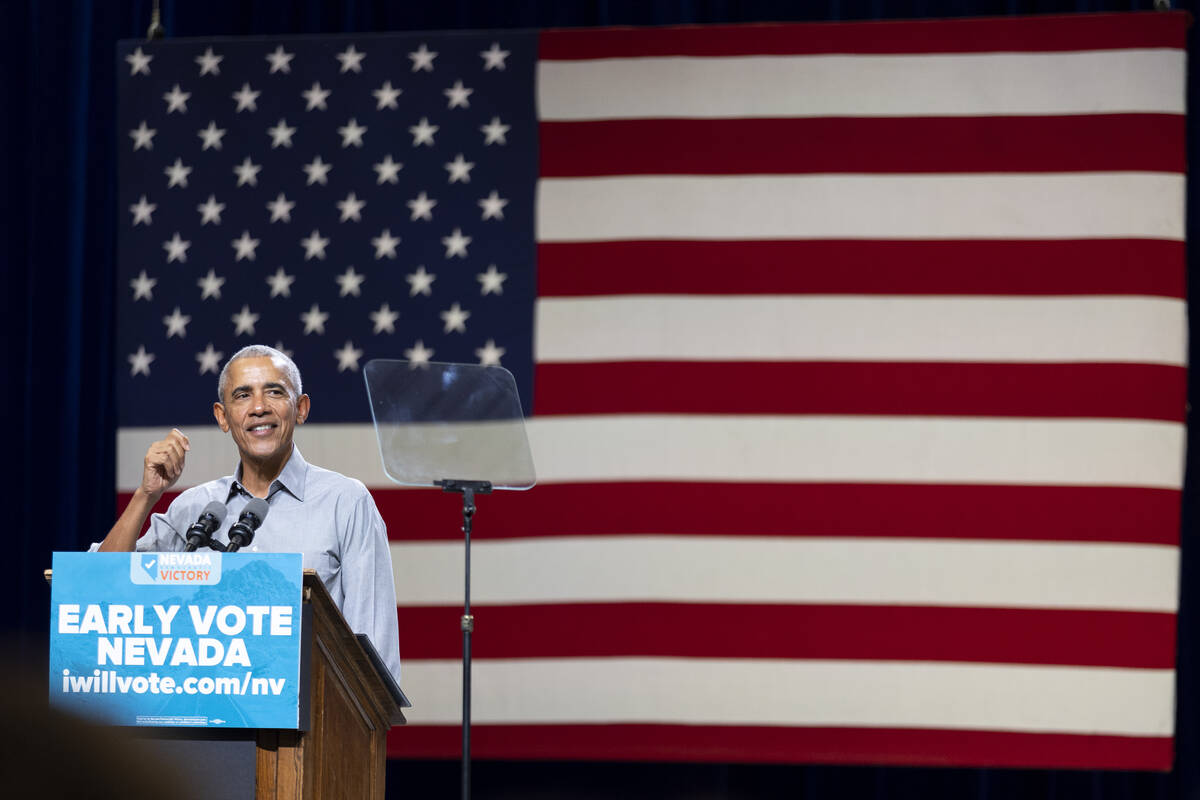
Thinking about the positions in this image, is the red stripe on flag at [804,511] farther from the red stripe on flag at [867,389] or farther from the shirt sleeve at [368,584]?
the shirt sleeve at [368,584]

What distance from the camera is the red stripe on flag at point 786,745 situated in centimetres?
347

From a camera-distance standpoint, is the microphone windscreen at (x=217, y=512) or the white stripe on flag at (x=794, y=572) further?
the white stripe on flag at (x=794, y=572)

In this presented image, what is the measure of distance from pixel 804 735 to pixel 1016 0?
223cm

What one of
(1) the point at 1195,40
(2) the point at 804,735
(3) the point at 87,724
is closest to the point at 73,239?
(2) the point at 804,735

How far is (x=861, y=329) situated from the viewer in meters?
3.63

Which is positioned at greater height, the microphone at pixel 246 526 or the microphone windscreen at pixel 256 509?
the microphone windscreen at pixel 256 509

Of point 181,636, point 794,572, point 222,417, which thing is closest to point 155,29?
point 222,417

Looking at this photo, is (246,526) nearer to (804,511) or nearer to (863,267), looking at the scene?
(804,511)

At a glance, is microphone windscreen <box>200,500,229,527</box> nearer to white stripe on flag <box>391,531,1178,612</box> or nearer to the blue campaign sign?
the blue campaign sign

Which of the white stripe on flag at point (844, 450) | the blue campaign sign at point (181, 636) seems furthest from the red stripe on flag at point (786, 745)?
the blue campaign sign at point (181, 636)

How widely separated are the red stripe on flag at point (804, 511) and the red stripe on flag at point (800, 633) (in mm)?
204

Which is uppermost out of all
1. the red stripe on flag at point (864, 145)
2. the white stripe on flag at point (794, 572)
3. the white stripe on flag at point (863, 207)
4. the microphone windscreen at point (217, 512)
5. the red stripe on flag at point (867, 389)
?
the red stripe on flag at point (864, 145)

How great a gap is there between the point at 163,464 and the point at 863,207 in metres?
2.19

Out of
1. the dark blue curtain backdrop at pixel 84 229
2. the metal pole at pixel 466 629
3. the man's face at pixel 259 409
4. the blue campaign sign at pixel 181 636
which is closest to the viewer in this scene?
the blue campaign sign at pixel 181 636
